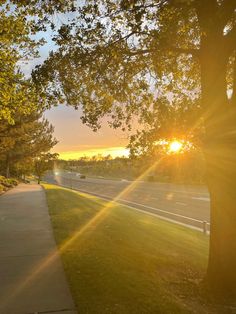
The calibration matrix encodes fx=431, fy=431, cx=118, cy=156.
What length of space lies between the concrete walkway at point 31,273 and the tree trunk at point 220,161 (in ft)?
8.90

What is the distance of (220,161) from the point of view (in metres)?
7.14

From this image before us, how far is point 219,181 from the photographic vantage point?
7238 millimetres

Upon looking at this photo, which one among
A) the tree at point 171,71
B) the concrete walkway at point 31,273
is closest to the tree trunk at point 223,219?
the tree at point 171,71

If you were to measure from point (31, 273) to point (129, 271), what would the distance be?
1727 mm

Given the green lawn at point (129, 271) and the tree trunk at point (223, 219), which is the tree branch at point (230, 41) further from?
the green lawn at point (129, 271)

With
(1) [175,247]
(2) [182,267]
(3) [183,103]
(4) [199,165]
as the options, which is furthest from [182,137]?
(4) [199,165]

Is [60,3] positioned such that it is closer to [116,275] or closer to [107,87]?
[107,87]

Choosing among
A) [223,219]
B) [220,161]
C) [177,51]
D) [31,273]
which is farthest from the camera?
[177,51]

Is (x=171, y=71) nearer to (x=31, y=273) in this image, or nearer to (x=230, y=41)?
(x=230, y=41)

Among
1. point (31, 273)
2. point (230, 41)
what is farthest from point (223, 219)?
point (31, 273)

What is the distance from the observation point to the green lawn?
6.05 m

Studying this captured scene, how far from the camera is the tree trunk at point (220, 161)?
7152 millimetres

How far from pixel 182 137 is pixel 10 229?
5.62 m

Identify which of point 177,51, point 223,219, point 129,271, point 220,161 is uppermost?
point 177,51
